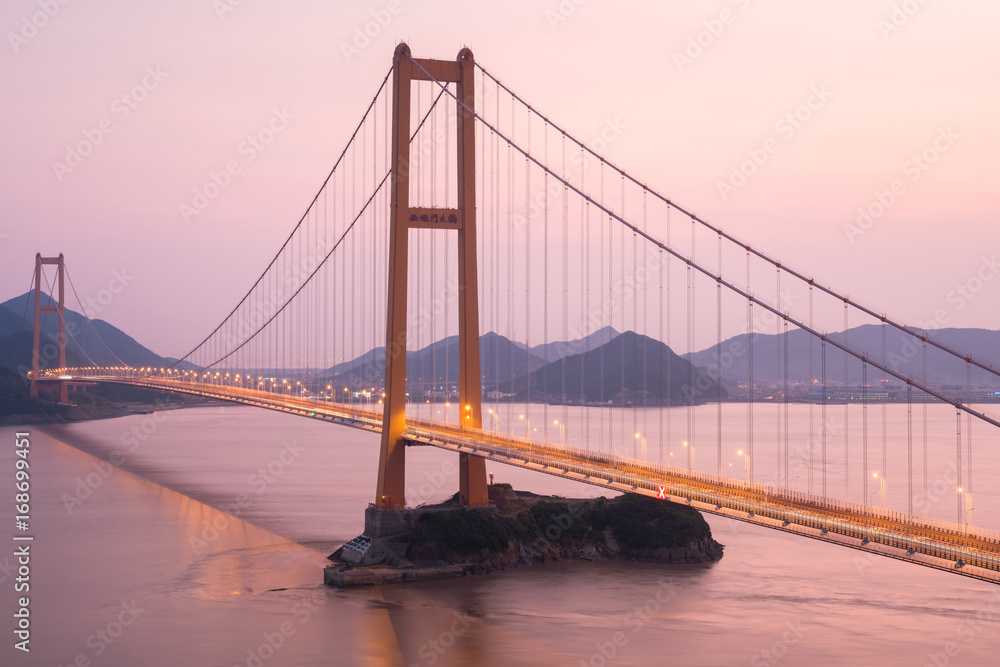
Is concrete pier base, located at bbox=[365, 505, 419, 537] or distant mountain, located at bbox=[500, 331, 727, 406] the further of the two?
distant mountain, located at bbox=[500, 331, 727, 406]

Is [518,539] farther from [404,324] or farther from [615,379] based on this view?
[615,379]

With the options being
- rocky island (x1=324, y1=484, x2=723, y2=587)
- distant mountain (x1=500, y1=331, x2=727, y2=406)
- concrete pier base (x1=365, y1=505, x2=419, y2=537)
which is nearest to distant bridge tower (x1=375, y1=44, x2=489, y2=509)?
concrete pier base (x1=365, y1=505, x2=419, y2=537)

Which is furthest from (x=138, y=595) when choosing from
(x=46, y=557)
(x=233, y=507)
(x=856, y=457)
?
(x=856, y=457)

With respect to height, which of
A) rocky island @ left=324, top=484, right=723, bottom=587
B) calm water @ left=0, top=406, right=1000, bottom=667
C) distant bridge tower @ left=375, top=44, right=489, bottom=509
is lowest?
calm water @ left=0, top=406, right=1000, bottom=667

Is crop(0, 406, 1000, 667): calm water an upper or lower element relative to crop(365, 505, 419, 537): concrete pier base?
lower

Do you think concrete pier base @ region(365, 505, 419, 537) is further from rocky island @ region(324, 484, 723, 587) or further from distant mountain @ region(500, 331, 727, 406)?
distant mountain @ region(500, 331, 727, 406)

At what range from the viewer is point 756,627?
87.5ft

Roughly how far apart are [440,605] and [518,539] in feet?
19.1

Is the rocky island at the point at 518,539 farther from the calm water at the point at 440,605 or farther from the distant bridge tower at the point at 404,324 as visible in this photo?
the distant bridge tower at the point at 404,324

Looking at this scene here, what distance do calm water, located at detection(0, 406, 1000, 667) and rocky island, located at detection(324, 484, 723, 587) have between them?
27.3 inches

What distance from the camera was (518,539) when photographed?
3406 cm

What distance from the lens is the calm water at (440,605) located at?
963 inches

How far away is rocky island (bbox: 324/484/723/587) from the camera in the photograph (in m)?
32.1

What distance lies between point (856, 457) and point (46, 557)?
61288 millimetres
